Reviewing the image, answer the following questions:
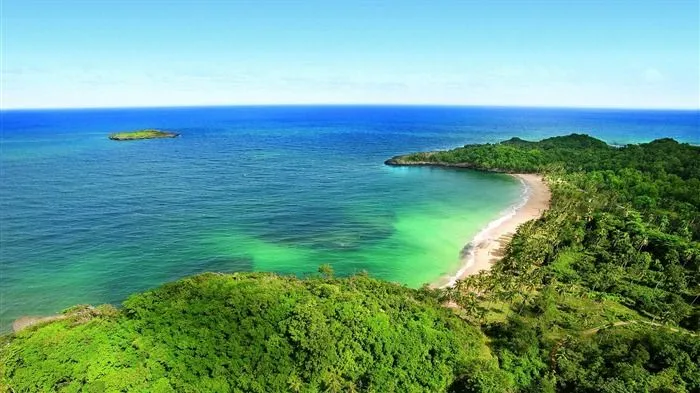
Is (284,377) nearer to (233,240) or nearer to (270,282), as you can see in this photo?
(270,282)

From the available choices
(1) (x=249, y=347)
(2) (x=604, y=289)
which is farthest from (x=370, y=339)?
(2) (x=604, y=289)

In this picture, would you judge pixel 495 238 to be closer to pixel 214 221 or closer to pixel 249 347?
pixel 249 347

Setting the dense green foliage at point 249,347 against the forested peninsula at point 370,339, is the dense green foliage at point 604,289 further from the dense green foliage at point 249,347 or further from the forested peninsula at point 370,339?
the dense green foliage at point 249,347

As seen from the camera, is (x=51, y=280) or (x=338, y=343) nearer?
(x=338, y=343)

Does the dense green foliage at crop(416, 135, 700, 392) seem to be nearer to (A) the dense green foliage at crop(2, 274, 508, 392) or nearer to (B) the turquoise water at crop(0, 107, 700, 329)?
(A) the dense green foliage at crop(2, 274, 508, 392)

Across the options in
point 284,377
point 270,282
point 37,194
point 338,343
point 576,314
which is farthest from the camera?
point 37,194

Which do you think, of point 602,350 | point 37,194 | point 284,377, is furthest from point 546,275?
point 37,194

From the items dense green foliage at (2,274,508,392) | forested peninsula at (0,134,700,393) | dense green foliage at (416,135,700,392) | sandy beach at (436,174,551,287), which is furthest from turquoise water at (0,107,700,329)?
dense green foliage at (2,274,508,392)

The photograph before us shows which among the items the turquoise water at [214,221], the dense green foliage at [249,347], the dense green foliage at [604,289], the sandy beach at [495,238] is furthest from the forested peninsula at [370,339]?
the turquoise water at [214,221]
